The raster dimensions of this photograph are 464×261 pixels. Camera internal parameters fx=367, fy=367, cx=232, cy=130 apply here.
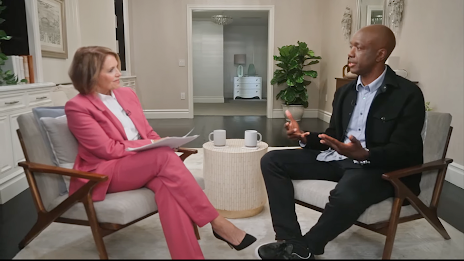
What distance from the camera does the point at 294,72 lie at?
649 cm

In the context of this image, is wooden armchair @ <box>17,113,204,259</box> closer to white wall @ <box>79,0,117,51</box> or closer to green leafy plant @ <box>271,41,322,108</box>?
white wall @ <box>79,0,117,51</box>

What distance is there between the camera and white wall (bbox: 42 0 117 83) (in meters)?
4.20

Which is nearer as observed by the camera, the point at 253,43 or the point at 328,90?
the point at 328,90

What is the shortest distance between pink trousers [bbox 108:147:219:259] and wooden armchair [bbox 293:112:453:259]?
0.53 metres

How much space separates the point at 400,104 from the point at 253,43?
10360 millimetres

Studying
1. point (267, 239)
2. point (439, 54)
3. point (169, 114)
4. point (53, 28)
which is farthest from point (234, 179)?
point (169, 114)

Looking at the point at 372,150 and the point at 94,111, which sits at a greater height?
the point at 94,111

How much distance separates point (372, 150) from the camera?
1.71 meters

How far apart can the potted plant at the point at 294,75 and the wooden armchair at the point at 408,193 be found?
455 cm

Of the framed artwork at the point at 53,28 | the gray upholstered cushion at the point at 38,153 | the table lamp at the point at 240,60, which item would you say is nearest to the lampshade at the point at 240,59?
the table lamp at the point at 240,60

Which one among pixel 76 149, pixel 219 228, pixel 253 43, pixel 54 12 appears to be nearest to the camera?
pixel 219 228

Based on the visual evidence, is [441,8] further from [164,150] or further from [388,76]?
[164,150]

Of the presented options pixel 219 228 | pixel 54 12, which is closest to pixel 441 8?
pixel 219 228

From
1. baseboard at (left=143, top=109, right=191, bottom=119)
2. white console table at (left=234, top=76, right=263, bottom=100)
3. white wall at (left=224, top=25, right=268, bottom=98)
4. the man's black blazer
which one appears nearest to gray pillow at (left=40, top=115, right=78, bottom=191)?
the man's black blazer
